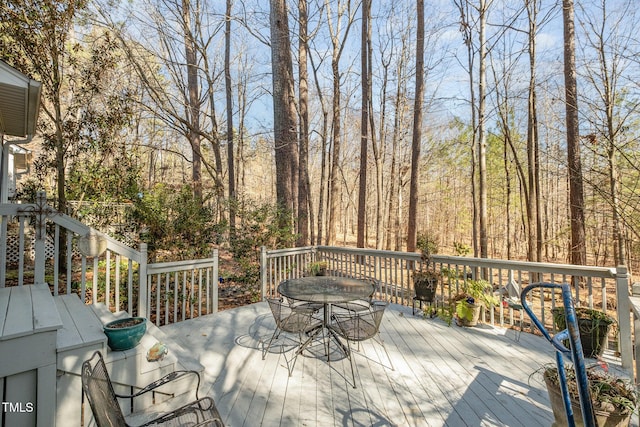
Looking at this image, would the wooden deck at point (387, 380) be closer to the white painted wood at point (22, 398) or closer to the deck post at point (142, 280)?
the deck post at point (142, 280)

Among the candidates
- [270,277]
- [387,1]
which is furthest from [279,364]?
[387,1]

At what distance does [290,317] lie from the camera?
115 inches

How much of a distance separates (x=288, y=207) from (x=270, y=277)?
66.7 inches

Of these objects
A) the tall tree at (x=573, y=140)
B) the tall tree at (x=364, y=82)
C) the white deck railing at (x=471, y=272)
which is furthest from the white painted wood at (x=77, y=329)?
the tall tree at (x=364, y=82)

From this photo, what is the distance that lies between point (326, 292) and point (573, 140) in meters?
6.62

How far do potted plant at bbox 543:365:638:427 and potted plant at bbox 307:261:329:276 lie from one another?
383 cm

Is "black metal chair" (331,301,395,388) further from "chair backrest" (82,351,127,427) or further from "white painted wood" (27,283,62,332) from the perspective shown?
"white painted wood" (27,283,62,332)

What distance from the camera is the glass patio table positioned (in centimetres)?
297

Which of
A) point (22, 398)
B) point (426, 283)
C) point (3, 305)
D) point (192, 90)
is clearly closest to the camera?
point (22, 398)

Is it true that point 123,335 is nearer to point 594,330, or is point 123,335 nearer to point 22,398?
point 22,398

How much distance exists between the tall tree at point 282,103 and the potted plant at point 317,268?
1389 mm

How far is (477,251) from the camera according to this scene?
919 centimetres

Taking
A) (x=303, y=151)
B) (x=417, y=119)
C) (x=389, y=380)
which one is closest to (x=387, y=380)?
(x=389, y=380)

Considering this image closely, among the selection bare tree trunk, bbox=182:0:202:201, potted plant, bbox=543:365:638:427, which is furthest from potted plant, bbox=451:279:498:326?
bare tree trunk, bbox=182:0:202:201
